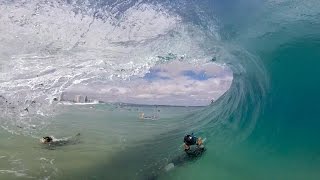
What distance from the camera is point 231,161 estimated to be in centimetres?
1883

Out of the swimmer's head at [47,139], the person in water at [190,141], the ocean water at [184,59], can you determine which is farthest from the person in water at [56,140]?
the person in water at [190,141]

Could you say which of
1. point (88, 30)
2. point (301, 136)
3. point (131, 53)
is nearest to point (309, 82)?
point (301, 136)

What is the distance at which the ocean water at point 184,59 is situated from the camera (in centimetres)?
1872

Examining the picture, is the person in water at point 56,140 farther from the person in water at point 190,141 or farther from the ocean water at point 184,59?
the person in water at point 190,141

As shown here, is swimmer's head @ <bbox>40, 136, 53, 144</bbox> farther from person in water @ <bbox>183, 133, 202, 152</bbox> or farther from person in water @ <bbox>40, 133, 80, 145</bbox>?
person in water @ <bbox>183, 133, 202, 152</bbox>

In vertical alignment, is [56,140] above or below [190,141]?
below

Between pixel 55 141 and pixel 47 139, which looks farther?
pixel 55 141

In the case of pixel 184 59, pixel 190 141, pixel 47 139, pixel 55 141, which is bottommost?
pixel 55 141

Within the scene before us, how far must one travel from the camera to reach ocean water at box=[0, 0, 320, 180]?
18.7 m

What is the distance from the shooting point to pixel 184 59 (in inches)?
806

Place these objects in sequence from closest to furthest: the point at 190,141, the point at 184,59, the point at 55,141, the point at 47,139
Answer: the point at 190,141 → the point at 184,59 → the point at 47,139 → the point at 55,141

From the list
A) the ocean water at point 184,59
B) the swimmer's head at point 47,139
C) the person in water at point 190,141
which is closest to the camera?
the ocean water at point 184,59

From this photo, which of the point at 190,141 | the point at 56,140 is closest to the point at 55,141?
the point at 56,140

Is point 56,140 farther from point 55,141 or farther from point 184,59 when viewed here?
point 184,59
